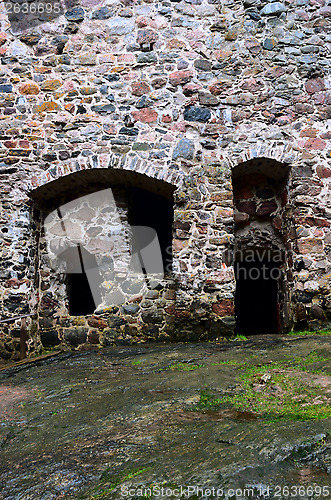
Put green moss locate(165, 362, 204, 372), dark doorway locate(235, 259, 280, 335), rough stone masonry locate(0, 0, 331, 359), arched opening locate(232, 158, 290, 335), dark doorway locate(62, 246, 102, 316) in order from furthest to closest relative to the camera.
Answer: dark doorway locate(235, 259, 280, 335) < dark doorway locate(62, 246, 102, 316) < arched opening locate(232, 158, 290, 335) < rough stone masonry locate(0, 0, 331, 359) < green moss locate(165, 362, 204, 372)

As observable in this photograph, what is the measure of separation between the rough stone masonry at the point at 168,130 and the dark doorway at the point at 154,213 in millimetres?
771

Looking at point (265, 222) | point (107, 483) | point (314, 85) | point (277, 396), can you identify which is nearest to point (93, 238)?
point (265, 222)

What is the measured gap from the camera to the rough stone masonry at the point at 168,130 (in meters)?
5.13

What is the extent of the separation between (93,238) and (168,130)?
2.03m

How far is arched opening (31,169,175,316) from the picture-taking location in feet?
18.2

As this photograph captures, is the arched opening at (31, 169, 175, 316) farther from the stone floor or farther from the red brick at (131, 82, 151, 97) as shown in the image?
the stone floor

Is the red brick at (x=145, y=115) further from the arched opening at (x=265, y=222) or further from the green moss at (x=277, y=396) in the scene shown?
the green moss at (x=277, y=396)

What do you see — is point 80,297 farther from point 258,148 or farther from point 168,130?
point 258,148

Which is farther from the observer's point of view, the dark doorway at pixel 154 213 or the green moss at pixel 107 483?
the dark doorway at pixel 154 213

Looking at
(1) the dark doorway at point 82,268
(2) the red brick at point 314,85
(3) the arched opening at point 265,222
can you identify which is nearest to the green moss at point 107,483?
(1) the dark doorway at point 82,268

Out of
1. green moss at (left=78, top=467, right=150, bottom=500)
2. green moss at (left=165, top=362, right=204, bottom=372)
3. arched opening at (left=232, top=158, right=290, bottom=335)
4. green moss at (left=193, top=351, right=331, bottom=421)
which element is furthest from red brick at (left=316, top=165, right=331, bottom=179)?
green moss at (left=78, top=467, right=150, bottom=500)

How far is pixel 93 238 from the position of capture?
18.7ft

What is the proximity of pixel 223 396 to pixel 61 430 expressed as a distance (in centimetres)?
109

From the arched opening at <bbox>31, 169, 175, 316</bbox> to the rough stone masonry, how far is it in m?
0.07
